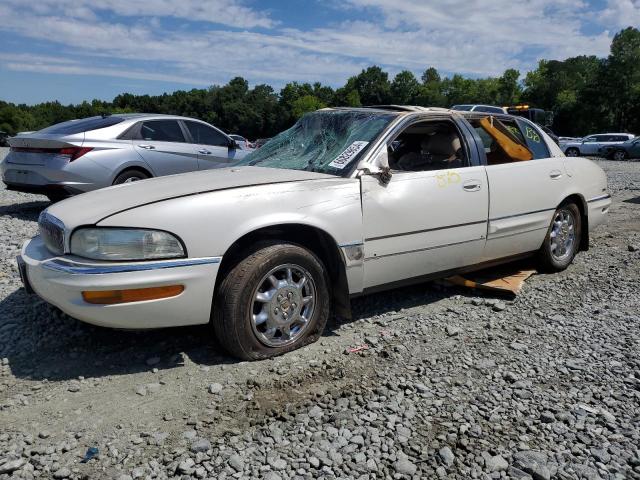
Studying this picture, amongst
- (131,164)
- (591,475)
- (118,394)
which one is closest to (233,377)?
(118,394)

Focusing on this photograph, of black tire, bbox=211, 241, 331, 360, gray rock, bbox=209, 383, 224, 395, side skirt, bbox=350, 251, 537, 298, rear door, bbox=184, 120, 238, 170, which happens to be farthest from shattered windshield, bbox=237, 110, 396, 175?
rear door, bbox=184, 120, 238, 170

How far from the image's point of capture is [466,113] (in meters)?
4.78

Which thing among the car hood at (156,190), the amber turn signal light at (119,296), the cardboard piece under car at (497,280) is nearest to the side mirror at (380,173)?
the car hood at (156,190)

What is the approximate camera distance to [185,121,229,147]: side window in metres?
9.00

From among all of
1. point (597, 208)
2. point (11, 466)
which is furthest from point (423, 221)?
point (11, 466)

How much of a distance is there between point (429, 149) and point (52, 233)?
3.03 metres

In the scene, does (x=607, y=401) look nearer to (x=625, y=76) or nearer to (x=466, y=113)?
(x=466, y=113)

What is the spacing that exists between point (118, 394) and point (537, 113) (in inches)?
858

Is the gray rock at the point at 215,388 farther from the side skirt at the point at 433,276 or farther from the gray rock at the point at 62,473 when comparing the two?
the side skirt at the point at 433,276

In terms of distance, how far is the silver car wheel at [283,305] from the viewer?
3367mm

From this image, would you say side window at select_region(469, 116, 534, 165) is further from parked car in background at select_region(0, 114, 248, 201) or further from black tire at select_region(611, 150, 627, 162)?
black tire at select_region(611, 150, 627, 162)

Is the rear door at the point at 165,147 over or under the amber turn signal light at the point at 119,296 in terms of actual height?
over

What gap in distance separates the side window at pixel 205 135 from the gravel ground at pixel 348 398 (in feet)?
16.4

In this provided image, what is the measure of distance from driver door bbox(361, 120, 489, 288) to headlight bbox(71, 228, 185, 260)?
1314mm
